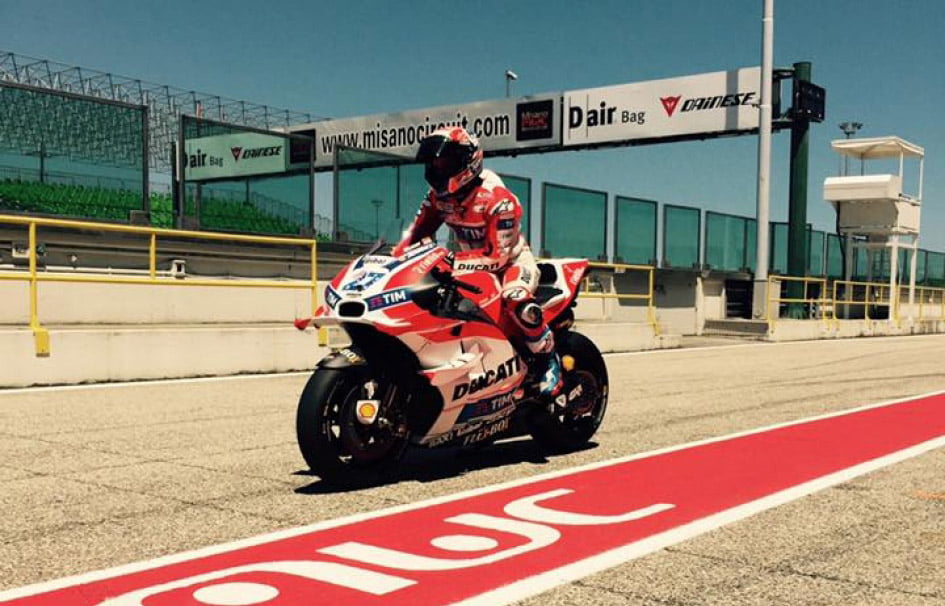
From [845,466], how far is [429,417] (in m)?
2.61

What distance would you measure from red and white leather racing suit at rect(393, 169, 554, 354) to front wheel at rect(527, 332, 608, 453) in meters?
0.46

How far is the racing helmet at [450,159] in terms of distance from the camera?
5.30 metres

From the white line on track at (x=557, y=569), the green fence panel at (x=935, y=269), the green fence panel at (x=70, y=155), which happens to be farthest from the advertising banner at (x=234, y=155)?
the green fence panel at (x=935, y=269)

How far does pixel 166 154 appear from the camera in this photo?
1803 centimetres

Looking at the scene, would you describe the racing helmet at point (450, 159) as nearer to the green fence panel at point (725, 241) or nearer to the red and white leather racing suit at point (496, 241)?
the red and white leather racing suit at point (496, 241)

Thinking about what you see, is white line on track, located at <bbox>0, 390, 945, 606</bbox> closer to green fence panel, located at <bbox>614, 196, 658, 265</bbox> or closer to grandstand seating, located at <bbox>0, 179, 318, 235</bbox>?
grandstand seating, located at <bbox>0, 179, 318, 235</bbox>

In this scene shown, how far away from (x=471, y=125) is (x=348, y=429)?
1354 inches

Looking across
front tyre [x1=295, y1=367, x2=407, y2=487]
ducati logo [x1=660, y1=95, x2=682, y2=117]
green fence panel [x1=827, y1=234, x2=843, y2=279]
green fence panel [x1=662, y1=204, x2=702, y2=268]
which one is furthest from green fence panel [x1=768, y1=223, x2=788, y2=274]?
front tyre [x1=295, y1=367, x2=407, y2=487]

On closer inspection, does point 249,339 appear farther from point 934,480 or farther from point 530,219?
point 530,219

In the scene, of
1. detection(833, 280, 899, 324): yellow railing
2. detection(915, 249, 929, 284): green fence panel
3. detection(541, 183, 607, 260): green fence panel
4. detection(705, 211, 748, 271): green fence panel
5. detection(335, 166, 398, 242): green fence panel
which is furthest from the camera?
detection(915, 249, 929, 284): green fence panel

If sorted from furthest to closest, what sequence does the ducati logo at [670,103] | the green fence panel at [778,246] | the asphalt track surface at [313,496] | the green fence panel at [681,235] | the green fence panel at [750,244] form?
the green fence panel at [778,246] → the ducati logo at [670,103] → the green fence panel at [750,244] → the green fence panel at [681,235] → the asphalt track surface at [313,496]

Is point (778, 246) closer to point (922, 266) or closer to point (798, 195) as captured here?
point (798, 195)

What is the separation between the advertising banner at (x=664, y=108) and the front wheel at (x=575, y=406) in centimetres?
2571

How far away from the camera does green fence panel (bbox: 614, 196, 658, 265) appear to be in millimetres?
25406
